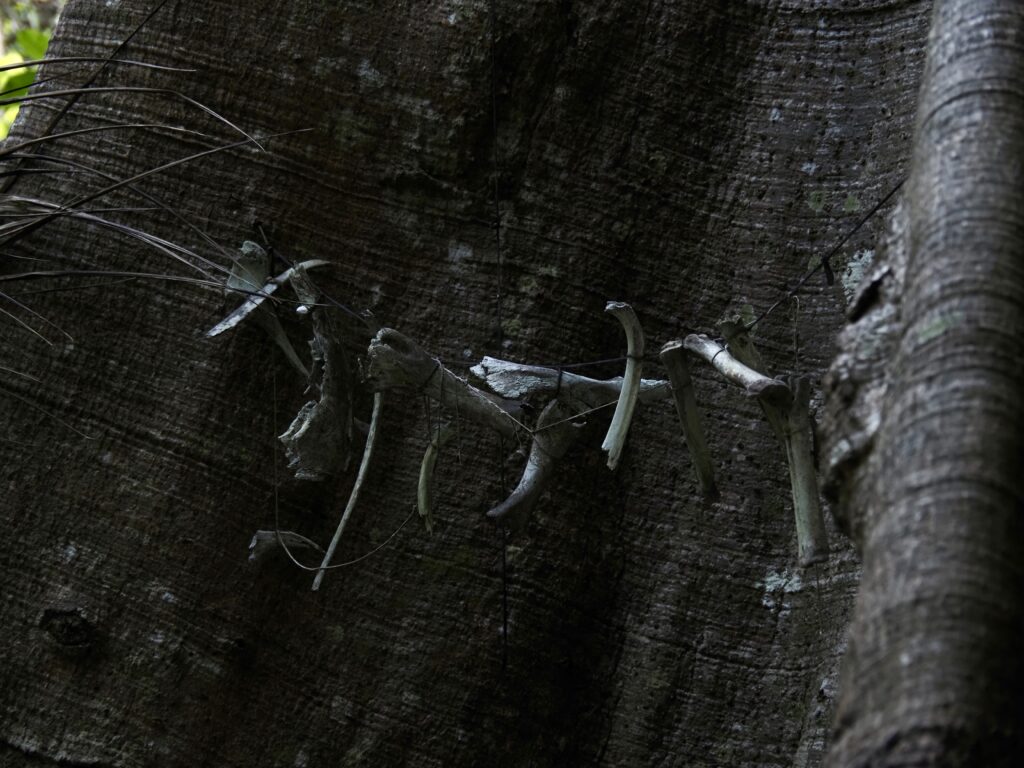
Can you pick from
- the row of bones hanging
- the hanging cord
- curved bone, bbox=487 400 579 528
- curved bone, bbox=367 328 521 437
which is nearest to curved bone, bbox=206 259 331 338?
the row of bones hanging

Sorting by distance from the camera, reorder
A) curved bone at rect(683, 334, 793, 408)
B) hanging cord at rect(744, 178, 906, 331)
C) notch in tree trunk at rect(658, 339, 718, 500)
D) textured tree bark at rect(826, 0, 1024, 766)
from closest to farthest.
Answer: textured tree bark at rect(826, 0, 1024, 766) → curved bone at rect(683, 334, 793, 408) → notch in tree trunk at rect(658, 339, 718, 500) → hanging cord at rect(744, 178, 906, 331)

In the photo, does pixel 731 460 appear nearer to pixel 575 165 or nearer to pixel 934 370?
pixel 575 165

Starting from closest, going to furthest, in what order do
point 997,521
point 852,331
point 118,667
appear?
point 997,521
point 852,331
point 118,667

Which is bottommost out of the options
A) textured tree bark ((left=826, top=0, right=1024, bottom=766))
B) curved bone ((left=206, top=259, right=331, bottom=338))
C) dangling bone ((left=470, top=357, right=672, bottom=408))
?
textured tree bark ((left=826, top=0, right=1024, bottom=766))

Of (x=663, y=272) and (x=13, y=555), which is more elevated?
(x=663, y=272)

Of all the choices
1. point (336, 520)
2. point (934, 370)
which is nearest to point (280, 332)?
point (336, 520)

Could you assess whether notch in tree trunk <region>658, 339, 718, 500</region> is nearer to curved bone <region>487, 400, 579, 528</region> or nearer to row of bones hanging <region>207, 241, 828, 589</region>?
row of bones hanging <region>207, 241, 828, 589</region>
